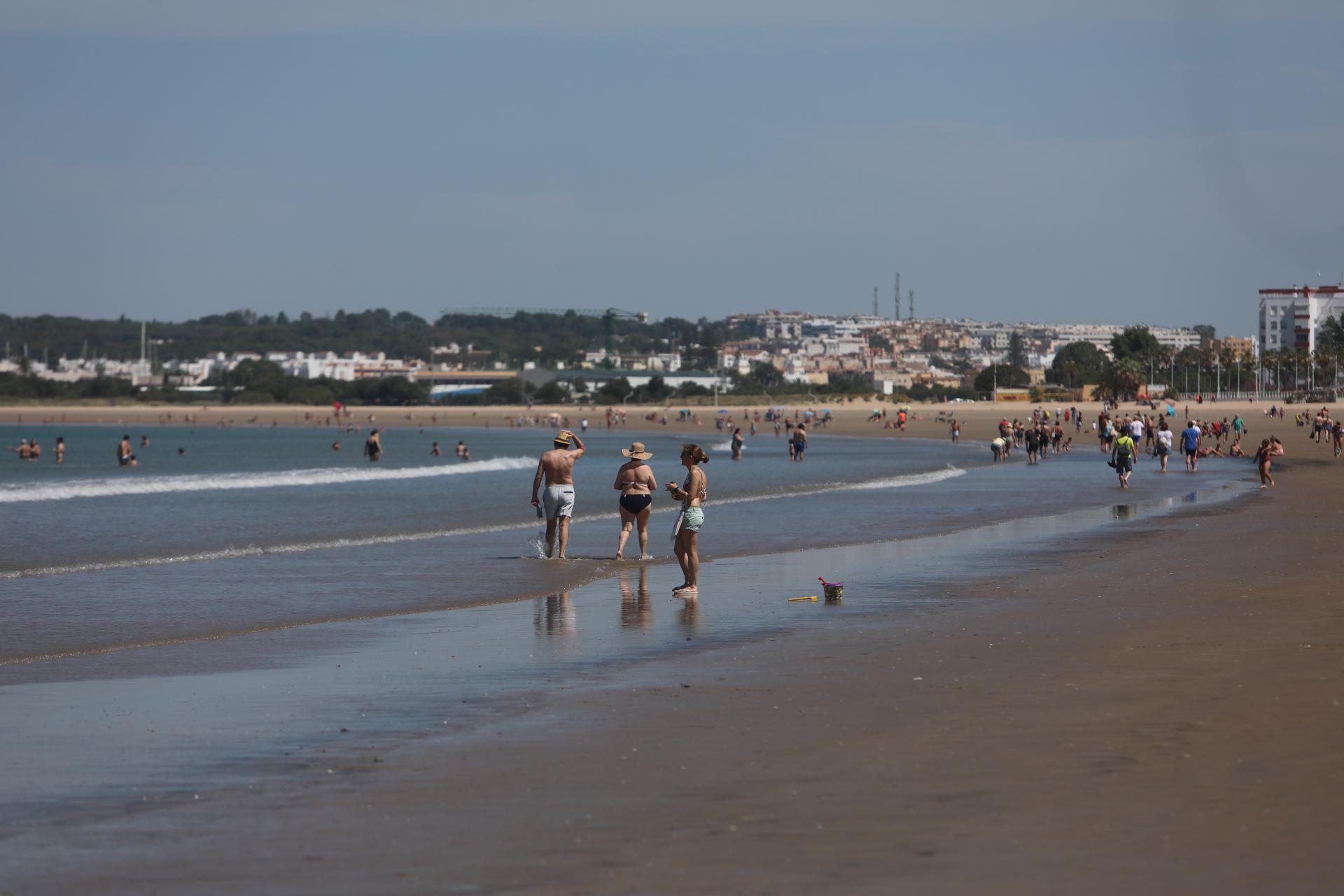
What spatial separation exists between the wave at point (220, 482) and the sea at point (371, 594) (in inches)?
13.1

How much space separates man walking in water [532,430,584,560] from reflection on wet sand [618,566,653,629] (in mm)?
1296

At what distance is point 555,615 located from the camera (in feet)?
39.3

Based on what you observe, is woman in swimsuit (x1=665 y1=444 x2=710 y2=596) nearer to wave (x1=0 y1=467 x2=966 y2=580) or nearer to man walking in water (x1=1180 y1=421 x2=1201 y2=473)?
wave (x1=0 y1=467 x2=966 y2=580)

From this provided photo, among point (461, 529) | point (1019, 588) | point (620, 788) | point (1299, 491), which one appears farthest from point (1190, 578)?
point (1299, 491)

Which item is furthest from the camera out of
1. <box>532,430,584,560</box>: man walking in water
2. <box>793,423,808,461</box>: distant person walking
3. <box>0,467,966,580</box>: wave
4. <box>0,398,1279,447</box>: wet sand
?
<box>0,398,1279,447</box>: wet sand

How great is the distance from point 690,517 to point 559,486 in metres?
2.97

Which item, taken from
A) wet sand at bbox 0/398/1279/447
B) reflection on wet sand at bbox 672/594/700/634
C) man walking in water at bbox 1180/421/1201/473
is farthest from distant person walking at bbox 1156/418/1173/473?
reflection on wet sand at bbox 672/594/700/634

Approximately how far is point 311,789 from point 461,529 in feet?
52.4

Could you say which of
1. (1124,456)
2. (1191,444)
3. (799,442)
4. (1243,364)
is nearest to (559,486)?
(1124,456)

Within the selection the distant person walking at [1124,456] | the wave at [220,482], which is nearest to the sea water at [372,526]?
the wave at [220,482]

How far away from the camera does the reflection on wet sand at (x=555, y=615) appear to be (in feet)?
36.4

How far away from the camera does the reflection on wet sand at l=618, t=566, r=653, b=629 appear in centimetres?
1145

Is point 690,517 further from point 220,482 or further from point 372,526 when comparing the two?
point 220,482

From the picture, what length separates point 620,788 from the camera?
237 inches
